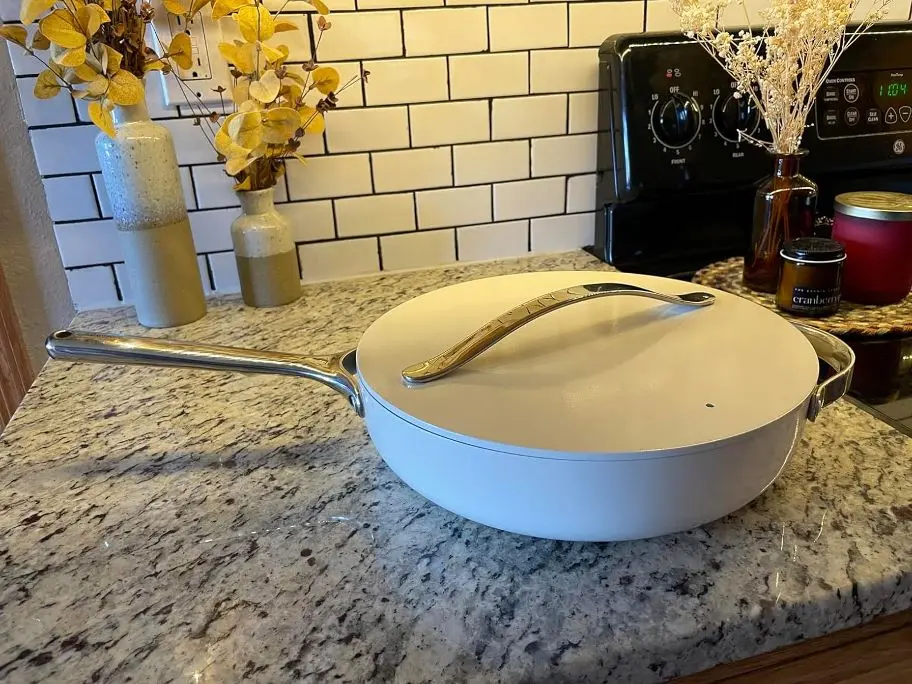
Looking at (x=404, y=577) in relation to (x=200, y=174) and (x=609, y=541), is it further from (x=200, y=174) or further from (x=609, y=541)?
(x=200, y=174)

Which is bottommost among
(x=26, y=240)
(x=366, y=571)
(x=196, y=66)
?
(x=366, y=571)

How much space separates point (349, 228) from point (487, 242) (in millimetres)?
208

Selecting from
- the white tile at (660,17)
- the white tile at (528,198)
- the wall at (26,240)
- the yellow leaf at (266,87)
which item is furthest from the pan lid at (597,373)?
the wall at (26,240)

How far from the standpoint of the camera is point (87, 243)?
0.94 meters

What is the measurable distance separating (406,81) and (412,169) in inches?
4.6

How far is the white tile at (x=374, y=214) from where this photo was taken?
1.00m

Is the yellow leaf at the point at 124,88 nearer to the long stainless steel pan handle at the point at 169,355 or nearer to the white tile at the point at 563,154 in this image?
the long stainless steel pan handle at the point at 169,355

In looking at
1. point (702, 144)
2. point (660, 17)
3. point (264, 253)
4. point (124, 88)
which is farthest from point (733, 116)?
point (124, 88)

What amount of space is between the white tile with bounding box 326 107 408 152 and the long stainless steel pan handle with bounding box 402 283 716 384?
0.48 meters

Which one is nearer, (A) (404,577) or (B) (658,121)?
(A) (404,577)

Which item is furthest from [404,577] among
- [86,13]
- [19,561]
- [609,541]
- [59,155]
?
[59,155]

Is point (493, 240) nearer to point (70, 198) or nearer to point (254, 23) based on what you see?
point (254, 23)

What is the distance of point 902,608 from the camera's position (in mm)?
449

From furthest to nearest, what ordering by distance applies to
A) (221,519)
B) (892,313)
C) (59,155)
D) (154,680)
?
(59,155)
(892,313)
(221,519)
(154,680)
